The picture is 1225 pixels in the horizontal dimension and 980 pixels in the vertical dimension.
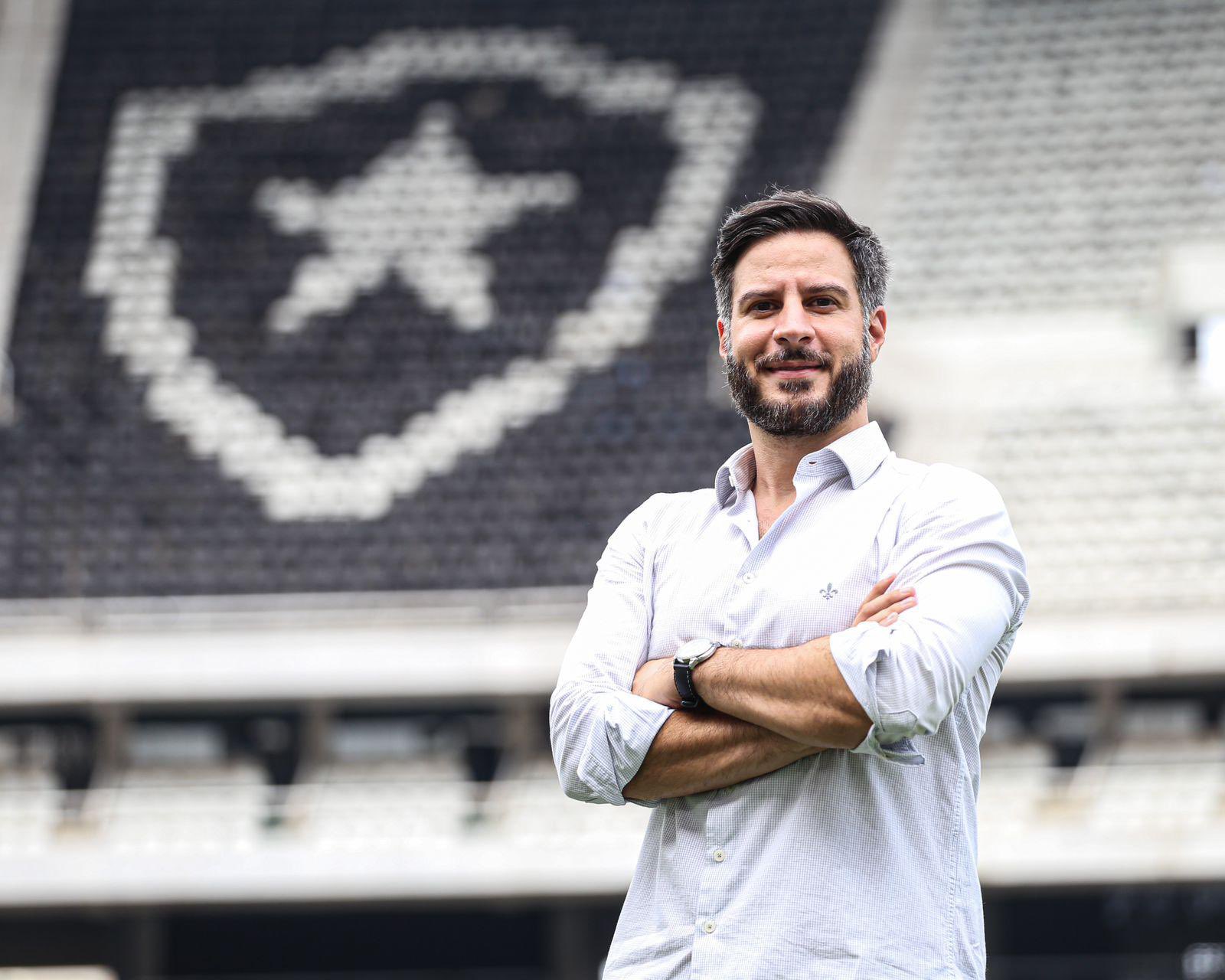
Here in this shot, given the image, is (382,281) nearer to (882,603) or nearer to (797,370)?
(797,370)

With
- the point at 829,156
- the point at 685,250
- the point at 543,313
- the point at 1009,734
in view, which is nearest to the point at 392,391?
the point at 543,313

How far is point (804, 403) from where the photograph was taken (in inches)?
55.7

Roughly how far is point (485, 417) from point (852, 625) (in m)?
7.88

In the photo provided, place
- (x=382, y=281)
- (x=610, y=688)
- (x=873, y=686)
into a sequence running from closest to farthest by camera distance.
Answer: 1. (x=873, y=686)
2. (x=610, y=688)
3. (x=382, y=281)

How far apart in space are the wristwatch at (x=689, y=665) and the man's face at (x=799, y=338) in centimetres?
22

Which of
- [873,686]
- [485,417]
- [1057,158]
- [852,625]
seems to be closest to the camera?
[873,686]

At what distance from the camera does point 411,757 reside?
8.90 meters

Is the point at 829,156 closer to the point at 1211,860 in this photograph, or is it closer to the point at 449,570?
the point at 449,570

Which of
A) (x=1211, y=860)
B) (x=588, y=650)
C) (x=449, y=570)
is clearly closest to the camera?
(x=588, y=650)

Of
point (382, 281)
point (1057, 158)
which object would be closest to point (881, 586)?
point (382, 281)

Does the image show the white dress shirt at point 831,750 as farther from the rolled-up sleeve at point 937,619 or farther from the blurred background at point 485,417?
the blurred background at point 485,417

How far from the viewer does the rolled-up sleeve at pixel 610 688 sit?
1.40 m

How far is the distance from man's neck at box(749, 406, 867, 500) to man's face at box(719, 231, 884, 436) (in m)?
0.01

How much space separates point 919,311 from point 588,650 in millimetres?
8396
